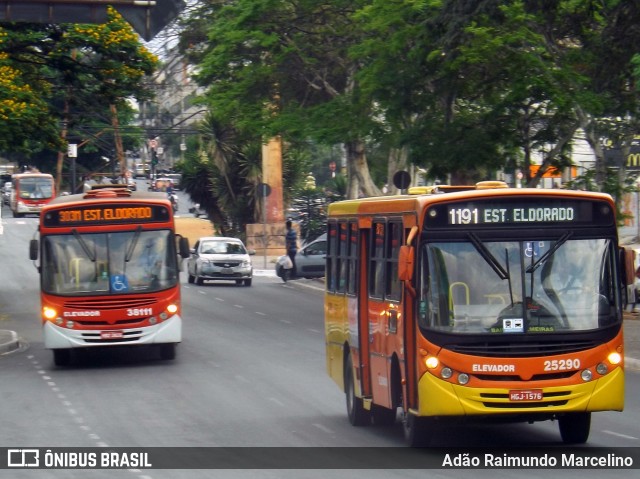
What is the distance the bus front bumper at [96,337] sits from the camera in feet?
71.6

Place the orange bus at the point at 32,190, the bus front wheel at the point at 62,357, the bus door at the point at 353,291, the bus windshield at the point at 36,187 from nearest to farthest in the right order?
the bus door at the point at 353,291
the bus front wheel at the point at 62,357
the orange bus at the point at 32,190
the bus windshield at the point at 36,187

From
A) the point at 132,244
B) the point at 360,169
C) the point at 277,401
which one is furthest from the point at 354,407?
the point at 360,169

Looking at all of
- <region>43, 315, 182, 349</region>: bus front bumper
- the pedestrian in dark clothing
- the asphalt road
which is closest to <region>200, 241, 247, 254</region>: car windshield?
the pedestrian in dark clothing

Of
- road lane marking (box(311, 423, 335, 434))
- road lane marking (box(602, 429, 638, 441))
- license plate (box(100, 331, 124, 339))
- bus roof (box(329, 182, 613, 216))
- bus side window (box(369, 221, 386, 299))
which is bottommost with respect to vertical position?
road lane marking (box(311, 423, 335, 434))

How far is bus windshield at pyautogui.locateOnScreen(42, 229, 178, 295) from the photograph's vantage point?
864 inches

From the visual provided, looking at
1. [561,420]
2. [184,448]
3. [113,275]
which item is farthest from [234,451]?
[113,275]

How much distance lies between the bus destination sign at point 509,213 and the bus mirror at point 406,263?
35 cm

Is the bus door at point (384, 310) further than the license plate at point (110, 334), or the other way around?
the license plate at point (110, 334)

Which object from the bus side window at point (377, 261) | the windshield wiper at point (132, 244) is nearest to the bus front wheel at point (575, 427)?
the bus side window at point (377, 261)

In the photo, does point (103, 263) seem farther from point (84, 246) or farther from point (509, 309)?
point (509, 309)

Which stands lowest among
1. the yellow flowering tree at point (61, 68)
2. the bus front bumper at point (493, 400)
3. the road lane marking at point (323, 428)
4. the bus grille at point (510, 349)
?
the road lane marking at point (323, 428)

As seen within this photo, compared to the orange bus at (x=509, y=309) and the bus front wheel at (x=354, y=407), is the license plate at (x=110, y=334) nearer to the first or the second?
the bus front wheel at (x=354, y=407)

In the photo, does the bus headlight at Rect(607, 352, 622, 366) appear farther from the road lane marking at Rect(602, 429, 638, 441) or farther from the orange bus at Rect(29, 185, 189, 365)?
the orange bus at Rect(29, 185, 189, 365)

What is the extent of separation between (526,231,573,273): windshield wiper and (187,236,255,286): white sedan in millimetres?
33512
